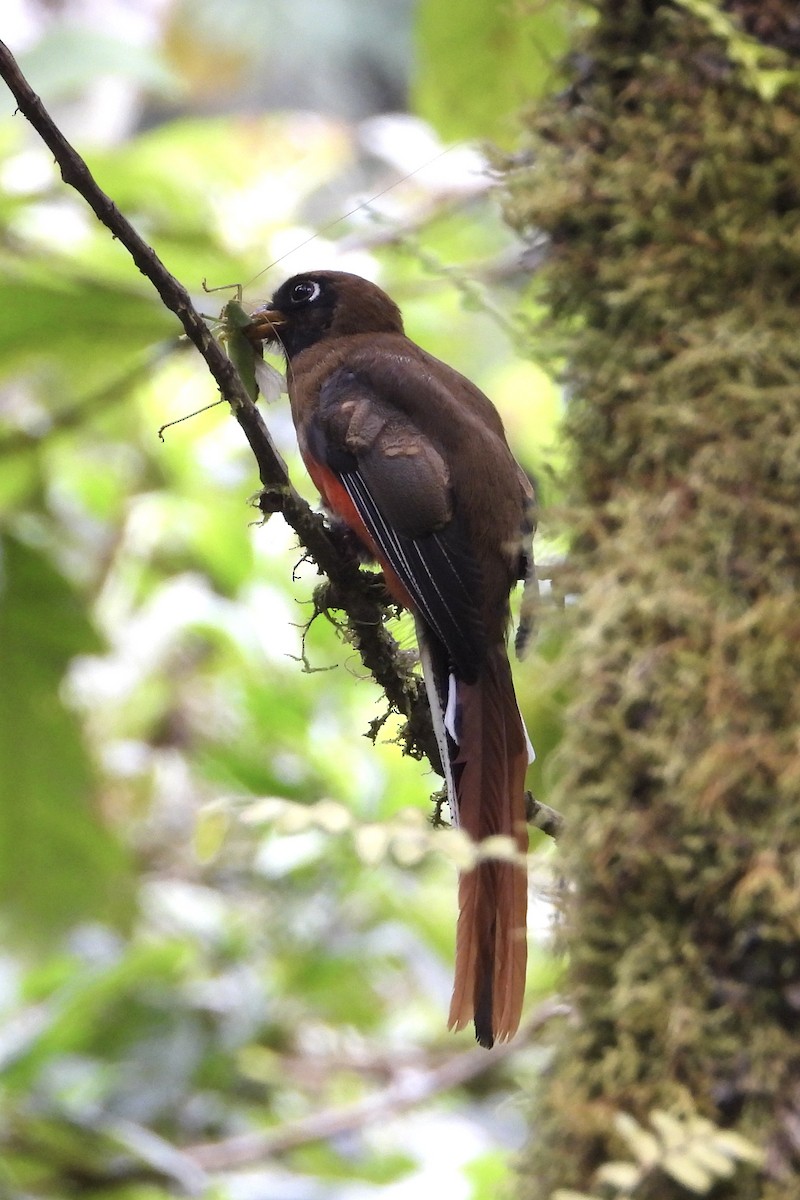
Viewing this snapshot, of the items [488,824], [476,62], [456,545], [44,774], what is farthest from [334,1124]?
[476,62]

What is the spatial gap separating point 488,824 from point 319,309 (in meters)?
1.18

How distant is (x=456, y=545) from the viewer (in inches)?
85.7

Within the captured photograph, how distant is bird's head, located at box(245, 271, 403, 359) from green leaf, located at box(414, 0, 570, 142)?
53 cm

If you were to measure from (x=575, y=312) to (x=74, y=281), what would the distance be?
1300mm

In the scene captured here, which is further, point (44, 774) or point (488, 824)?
point (44, 774)

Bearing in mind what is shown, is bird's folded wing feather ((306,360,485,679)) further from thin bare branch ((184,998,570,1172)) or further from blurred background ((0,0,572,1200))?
thin bare branch ((184,998,570,1172))

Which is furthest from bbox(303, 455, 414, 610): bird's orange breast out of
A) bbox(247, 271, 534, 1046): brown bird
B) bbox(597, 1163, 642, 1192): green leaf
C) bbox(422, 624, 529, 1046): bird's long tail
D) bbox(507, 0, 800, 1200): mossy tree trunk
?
bbox(597, 1163, 642, 1192): green leaf

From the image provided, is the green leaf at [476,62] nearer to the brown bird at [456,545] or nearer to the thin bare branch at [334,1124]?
the brown bird at [456,545]

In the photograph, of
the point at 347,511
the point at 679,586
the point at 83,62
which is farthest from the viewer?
the point at 83,62

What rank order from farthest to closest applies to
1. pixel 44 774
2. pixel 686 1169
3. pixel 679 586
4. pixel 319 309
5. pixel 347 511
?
1. pixel 44 774
2. pixel 319 309
3. pixel 347 511
4. pixel 679 586
5. pixel 686 1169

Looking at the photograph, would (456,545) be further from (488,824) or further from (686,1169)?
(686,1169)

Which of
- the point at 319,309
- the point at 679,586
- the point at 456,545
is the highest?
the point at 319,309

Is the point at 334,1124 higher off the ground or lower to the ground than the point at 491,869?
higher

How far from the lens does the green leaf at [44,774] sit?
3268mm
